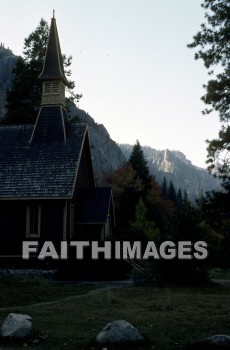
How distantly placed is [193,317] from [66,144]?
66.6 feet

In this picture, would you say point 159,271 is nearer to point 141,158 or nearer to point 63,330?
point 63,330

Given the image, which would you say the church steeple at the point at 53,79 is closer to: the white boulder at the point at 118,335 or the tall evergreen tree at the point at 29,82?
the tall evergreen tree at the point at 29,82

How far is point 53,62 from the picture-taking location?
35.4 meters

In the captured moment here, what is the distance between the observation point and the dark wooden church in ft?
98.8

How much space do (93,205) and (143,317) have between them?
18975mm

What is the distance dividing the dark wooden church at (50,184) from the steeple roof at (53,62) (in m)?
0.07

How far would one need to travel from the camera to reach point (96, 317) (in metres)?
13.8

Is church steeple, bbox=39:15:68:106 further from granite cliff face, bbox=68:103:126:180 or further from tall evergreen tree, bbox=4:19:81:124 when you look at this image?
granite cliff face, bbox=68:103:126:180

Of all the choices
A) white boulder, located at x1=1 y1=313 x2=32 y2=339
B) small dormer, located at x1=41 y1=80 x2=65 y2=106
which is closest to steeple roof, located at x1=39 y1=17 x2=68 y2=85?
Result: small dormer, located at x1=41 y1=80 x2=65 y2=106

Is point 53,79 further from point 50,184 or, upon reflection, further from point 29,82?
point 29,82

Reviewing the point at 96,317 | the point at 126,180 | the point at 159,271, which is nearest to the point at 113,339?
the point at 96,317

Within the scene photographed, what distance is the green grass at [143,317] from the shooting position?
10.6 m

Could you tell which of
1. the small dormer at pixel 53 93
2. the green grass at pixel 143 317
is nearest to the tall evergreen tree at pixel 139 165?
the small dormer at pixel 53 93

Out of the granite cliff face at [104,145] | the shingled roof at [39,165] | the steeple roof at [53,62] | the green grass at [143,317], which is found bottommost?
the green grass at [143,317]
